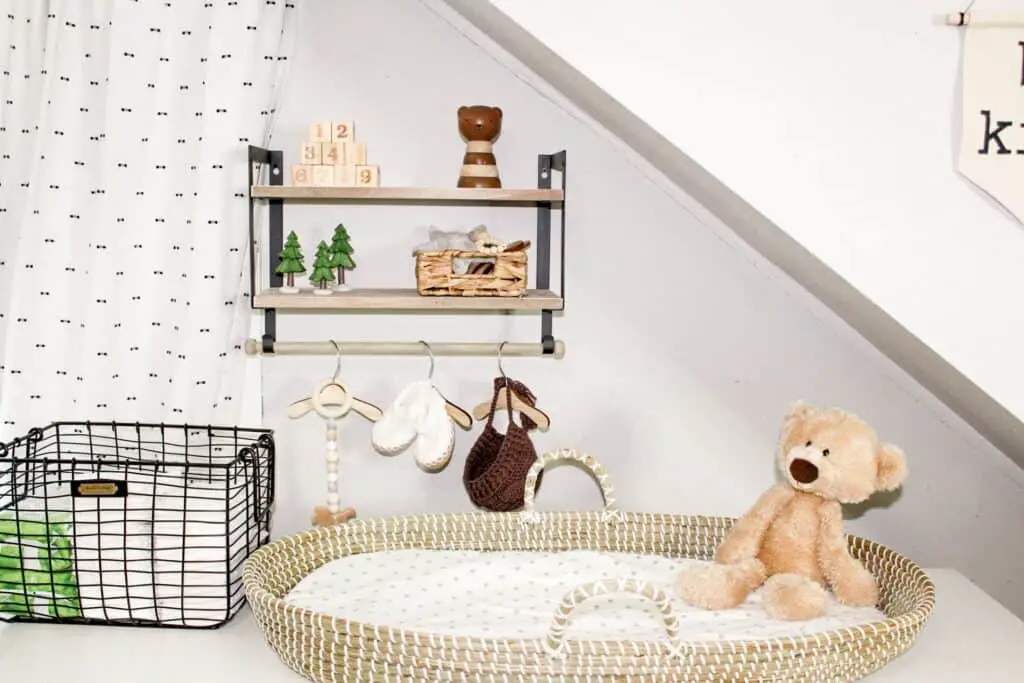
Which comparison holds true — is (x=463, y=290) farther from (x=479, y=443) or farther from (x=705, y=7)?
(x=705, y=7)

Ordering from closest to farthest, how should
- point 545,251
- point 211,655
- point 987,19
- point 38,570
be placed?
point 987,19 < point 211,655 < point 38,570 < point 545,251

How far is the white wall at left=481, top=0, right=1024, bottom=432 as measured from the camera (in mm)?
1441

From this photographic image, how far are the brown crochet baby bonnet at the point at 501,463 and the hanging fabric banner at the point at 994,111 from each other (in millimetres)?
889

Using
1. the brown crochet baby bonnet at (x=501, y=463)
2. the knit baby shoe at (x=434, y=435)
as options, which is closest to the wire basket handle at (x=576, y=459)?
the brown crochet baby bonnet at (x=501, y=463)

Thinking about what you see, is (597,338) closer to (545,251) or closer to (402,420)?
(545,251)

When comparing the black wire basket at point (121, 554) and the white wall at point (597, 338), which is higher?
the white wall at point (597, 338)

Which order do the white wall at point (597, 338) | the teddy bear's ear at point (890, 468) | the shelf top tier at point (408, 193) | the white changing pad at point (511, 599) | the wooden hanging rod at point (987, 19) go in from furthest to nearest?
the white wall at point (597, 338)
the shelf top tier at point (408, 193)
the teddy bear's ear at point (890, 468)
the white changing pad at point (511, 599)
the wooden hanging rod at point (987, 19)

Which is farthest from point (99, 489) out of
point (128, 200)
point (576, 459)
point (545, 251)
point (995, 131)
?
point (995, 131)

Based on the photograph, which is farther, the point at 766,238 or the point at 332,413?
the point at 332,413

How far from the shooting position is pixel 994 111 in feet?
4.64

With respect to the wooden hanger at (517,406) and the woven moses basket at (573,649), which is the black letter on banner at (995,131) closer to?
the woven moses basket at (573,649)

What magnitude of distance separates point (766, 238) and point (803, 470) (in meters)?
0.41

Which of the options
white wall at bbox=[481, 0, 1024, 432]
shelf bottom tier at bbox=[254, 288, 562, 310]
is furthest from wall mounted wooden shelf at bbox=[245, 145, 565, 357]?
white wall at bbox=[481, 0, 1024, 432]

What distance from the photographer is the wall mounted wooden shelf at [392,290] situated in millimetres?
1767
